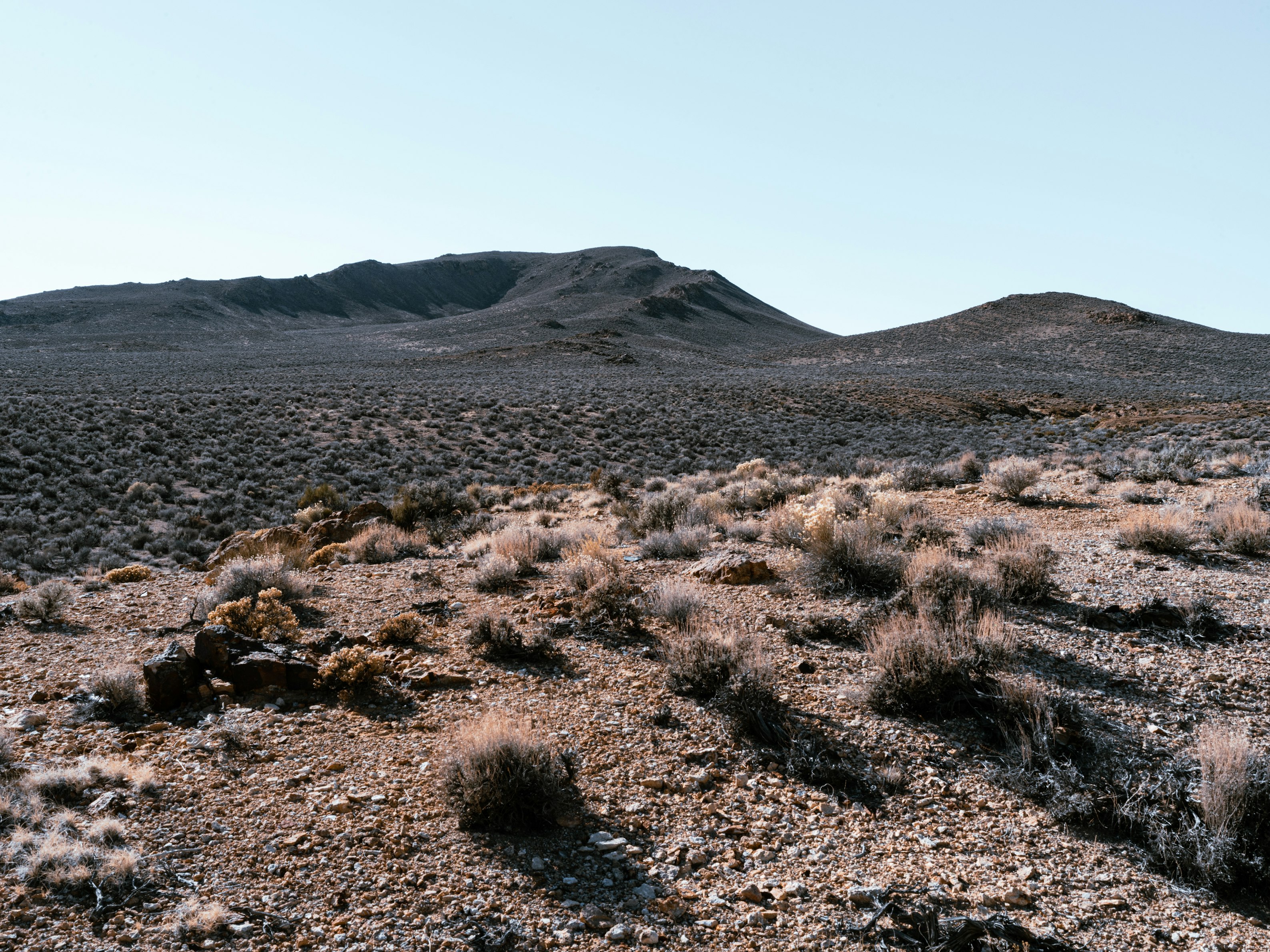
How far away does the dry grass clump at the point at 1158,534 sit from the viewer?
23.4 feet

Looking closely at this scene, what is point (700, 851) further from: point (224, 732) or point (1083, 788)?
point (224, 732)

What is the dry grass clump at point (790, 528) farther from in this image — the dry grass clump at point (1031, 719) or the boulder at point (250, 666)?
the boulder at point (250, 666)

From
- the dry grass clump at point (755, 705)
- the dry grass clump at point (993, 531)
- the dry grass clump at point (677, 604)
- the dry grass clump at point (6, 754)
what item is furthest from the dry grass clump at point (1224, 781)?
the dry grass clump at point (6, 754)

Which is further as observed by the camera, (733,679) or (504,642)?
(504,642)

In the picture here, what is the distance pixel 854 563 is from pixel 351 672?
4.73 meters

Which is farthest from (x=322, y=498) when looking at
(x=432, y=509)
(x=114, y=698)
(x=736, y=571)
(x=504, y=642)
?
(x=736, y=571)

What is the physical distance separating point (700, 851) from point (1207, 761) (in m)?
2.71

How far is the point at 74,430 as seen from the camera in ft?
68.6

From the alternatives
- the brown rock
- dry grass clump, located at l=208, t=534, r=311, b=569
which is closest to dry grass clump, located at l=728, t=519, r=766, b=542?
the brown rock

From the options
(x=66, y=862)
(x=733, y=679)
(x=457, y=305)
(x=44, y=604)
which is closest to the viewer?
(x=66, y=862)

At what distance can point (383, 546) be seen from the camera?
9.65 meters

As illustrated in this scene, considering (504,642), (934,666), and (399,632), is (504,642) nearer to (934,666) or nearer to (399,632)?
(399,632)

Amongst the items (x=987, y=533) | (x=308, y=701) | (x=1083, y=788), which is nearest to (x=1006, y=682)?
(x=1083, y=788)

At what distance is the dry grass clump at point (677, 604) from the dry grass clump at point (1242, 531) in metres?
5.46
